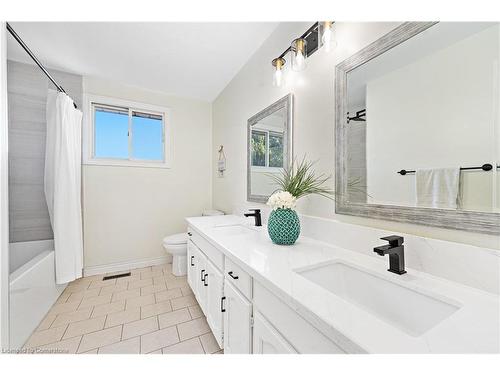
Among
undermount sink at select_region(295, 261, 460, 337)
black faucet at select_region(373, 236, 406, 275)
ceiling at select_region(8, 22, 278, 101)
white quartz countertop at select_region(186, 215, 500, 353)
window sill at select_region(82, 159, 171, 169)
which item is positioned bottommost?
undermount sink at select_region(295, 261, 460, 337)

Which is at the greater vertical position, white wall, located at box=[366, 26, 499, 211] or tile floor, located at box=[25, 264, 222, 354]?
white wall, located at box=[366, 26, 499, 211]

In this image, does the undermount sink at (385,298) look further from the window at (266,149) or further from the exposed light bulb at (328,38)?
the exposed light bulb at (328,38)

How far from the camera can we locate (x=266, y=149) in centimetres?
185

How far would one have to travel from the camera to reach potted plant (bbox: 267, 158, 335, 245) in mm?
1184

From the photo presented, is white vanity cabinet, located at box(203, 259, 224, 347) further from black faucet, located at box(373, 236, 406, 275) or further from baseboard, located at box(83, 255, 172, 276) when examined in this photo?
baseboard, located at box(83, 255, 172, 276)

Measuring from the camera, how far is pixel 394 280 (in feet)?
2.51

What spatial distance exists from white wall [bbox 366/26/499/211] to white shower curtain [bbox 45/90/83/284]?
2.58 m

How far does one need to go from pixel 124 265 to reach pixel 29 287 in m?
1.19

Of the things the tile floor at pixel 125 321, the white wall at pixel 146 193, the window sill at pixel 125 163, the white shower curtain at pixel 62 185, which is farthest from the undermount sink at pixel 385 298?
the window sill at pixel 125 163

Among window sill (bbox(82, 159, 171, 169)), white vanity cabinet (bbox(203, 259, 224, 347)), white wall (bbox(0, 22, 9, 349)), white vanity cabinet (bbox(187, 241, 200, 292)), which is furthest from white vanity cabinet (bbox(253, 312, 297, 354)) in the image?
window sill (bbox(82, 159, 171, 169))

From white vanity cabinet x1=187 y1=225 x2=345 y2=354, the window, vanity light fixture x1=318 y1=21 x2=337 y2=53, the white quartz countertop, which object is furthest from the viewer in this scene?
the window

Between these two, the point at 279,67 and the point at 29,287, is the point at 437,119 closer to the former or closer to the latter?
the point at 279,67
